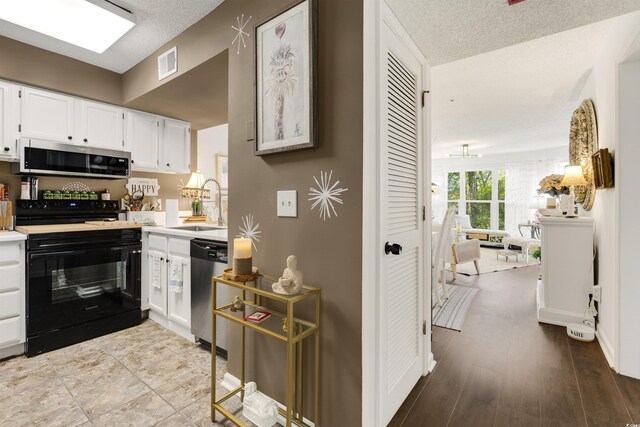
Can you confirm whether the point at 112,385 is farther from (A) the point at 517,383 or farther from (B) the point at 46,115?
(A) the point at 517,383

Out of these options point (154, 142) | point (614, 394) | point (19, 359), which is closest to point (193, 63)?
point (154, 142)

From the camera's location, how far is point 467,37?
182 cm

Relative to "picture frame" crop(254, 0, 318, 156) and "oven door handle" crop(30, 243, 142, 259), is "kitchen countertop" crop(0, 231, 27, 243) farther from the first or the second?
"picture frame" crop(254, 0, 318, 156)

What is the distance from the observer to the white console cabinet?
2.71m

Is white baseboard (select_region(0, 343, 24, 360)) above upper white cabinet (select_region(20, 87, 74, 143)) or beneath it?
beneath

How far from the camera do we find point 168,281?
103 inches

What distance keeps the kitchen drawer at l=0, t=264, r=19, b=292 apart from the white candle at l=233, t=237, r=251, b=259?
6.47ft

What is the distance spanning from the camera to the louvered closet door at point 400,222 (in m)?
1.45

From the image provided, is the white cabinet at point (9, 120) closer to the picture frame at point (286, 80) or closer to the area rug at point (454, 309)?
the picture frame at point (286, 80)

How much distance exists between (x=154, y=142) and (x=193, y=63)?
1481 mm

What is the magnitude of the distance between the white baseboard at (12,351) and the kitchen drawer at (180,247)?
1219 millimetres

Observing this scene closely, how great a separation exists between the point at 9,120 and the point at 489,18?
11.6ft

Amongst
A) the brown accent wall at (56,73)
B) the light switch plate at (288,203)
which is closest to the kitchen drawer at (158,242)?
the brown accent wall at (56,73)

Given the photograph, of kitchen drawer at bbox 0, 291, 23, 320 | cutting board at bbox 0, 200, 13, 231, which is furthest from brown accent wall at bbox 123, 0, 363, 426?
cutting board at bbox 0, 200, 13, 231
